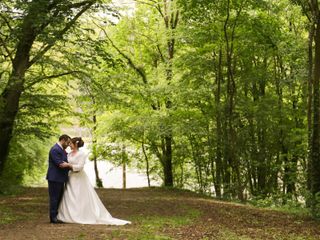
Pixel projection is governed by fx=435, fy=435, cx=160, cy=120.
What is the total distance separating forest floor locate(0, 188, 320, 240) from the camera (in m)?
8.09

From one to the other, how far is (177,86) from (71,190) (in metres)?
10.5

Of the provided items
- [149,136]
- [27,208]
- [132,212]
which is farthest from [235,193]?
[27,208]

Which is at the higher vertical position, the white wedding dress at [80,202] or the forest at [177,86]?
the forest at [177,86]

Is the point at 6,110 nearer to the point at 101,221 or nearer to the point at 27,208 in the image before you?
the point at 27,208

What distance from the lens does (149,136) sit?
21.2 metres

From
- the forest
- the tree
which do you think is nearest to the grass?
the tree

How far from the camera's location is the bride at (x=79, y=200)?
945 cm

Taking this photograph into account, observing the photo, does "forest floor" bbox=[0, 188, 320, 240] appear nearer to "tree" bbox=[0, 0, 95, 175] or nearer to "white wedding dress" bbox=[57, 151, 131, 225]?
"white wedding dress" bbox=[57, 151, 131, 225]

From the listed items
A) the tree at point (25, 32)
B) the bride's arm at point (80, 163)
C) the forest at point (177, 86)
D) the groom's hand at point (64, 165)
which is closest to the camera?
the groom's hand at point (64, 165)

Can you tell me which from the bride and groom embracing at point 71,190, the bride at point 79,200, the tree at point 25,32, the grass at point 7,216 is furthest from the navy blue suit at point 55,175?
the tree at point 25,32

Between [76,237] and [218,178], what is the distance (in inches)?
569

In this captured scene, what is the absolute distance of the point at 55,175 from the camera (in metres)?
9.28

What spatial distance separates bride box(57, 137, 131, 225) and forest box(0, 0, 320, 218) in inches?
151

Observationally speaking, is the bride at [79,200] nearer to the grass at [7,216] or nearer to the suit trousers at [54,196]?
the suit trousers at [54,196]
